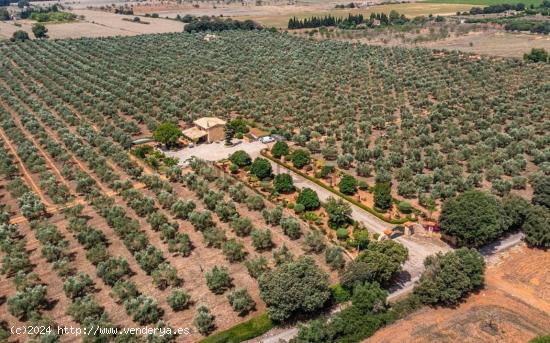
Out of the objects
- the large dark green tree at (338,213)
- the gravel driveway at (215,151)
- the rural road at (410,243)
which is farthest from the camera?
the gravel driveway at (215,151)

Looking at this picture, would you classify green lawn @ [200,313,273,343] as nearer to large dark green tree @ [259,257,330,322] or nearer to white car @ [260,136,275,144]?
large dark green tree @ [259,257,330,322]

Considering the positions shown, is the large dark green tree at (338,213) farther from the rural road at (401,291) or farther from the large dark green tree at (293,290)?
the large dark green tree at (293,290)

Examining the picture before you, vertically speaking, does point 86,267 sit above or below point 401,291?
above

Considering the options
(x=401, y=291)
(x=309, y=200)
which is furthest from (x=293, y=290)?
(x=309, y=200)

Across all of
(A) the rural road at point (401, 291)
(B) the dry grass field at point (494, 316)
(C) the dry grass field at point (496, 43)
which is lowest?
(B) the dry grass field at point (494, 316)

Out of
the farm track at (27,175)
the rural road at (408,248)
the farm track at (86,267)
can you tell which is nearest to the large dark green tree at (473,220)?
the rural road at (408,248)

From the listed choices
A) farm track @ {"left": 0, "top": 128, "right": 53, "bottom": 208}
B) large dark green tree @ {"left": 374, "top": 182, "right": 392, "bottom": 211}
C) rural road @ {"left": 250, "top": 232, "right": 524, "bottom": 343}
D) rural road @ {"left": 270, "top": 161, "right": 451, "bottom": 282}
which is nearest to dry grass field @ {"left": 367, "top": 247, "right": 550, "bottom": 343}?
rural road @ {"left": 250, "top": 232, "right": 524, "bottom": 343}

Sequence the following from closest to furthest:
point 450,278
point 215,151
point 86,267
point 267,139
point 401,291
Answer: point 450,278 → point 401,291 → point 86,267 → point 215,151 → point 267,139

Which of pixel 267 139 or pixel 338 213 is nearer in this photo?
pixel 338 213

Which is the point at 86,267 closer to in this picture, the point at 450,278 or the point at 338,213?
the point at 338,213

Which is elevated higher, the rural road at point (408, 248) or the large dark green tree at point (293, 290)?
the large dark green tree at point (293, 290)
